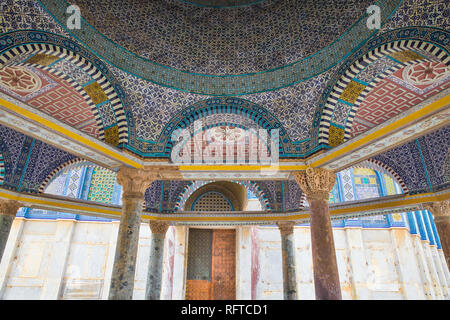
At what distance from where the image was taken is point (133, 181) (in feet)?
21.9

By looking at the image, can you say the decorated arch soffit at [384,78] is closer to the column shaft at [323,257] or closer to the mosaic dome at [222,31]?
the mosaic dome at [222,31]

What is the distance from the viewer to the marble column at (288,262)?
32.6 ft

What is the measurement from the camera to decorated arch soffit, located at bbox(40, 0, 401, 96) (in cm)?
644

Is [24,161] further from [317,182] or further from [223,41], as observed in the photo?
[317,182]

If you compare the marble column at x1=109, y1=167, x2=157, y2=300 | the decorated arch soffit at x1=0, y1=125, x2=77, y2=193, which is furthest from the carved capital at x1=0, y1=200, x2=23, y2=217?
the marble column at x1=109, y1=167, x2=157, y2=300

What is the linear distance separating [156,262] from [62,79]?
21.1ft

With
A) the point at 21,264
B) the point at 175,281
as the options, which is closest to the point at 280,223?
the point at 175,281

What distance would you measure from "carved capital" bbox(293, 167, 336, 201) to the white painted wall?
7814 millimetres

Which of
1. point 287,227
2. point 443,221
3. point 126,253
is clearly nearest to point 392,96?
point 443,221

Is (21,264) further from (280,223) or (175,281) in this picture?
(280,223)

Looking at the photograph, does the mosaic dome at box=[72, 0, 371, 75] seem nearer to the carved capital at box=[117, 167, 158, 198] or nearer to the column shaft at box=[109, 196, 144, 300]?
the carved capital at box=[117, 167, 158, 198]

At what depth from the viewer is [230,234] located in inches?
572

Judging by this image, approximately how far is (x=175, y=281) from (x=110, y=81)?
9.65m
